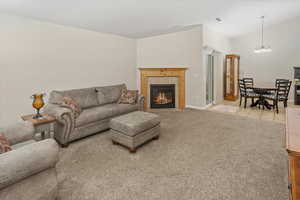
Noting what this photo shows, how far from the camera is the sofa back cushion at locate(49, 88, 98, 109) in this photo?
11.6 ft

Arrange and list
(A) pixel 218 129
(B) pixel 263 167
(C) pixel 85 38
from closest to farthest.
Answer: (B) pixel 263 167 → (A) pixel 218 129 → (C) pixel 85 38

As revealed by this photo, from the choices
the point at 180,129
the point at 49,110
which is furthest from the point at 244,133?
the point at 49,110

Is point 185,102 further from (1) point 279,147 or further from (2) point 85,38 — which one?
(2) point 85,38

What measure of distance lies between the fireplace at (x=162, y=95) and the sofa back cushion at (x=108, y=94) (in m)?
1.26

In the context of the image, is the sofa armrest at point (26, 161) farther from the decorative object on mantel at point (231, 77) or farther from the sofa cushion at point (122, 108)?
the decorative object on mantel at point (231, 77)

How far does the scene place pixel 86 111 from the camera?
3.53 meters

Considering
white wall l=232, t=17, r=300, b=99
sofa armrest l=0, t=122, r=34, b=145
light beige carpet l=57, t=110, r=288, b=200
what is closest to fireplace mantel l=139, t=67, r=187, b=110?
light beige carpet l=57, t=110, r=288, b=200

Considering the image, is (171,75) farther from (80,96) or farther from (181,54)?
(80,96)

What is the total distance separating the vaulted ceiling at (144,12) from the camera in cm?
303

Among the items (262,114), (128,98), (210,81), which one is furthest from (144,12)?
(262,114)

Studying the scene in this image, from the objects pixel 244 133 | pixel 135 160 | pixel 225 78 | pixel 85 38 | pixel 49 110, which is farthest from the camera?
pixel 225 78

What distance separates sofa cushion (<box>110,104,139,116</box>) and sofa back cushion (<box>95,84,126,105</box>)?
358 mm

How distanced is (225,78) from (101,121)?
589cm

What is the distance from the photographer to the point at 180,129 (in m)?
3.77
